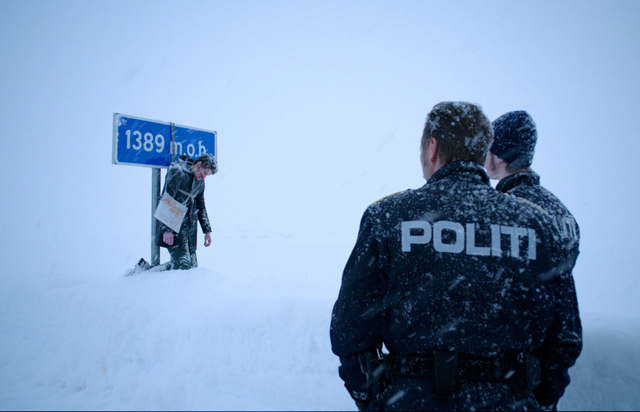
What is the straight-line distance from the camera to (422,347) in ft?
3.82

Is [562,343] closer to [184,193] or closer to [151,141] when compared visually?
[184,193]

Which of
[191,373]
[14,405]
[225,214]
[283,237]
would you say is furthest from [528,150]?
[225,214]

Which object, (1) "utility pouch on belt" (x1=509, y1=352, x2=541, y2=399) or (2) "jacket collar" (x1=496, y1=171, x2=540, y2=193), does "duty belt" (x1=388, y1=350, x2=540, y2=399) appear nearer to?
(1) "utility pouch on belt" (x1=509, y1=352, x2=541, y2=399)

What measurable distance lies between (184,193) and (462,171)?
409 centimetres

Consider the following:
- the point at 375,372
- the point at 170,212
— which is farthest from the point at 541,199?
the point at 170,212

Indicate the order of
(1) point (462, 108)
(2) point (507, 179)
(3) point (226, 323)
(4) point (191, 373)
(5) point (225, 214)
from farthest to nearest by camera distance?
(5) point (225, 214)
(3) point (226, 323)
(4) point (191, 373)
(2) point (507, 179)
(1) point (462, 108)

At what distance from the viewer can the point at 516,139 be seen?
2.37 meters

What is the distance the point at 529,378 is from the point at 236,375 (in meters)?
2.20

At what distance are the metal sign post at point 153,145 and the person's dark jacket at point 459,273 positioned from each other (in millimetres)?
4112

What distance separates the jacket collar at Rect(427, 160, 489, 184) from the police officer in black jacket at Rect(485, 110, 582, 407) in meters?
0.52

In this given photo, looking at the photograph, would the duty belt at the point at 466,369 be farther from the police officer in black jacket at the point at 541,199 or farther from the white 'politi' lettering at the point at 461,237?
the white 'politi' lettering at the point at 461,237

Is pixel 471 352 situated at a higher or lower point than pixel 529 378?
higher

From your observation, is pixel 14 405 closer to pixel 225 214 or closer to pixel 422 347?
pixel 422 347

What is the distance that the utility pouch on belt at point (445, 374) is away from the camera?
111 centimetres
